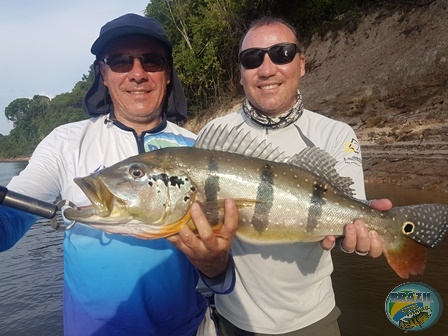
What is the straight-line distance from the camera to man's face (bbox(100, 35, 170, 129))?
3.02 metres

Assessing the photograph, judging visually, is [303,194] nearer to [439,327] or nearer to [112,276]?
[112,276]

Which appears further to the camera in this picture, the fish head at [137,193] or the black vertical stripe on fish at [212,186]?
the black vertical stripe on fish at [212,186]

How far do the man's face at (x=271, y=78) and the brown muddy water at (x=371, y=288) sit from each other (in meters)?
3.71

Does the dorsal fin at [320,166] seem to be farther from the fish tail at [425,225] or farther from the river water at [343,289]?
the river water at [343,289]

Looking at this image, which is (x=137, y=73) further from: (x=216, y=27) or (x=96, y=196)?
(x=216, y=27)

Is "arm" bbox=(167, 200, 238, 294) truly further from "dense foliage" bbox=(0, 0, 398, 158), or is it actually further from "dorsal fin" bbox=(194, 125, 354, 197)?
"dense foliage" bbox=(0, 0, 398, 158)

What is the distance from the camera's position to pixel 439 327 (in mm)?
5129

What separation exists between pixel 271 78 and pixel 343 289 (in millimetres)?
4626

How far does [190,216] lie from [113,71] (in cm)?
141

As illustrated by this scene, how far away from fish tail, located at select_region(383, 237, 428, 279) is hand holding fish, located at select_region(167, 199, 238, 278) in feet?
3.75

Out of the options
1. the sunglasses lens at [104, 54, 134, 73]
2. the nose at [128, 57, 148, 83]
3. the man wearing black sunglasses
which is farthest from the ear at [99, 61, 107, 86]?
the man wearing black sunglasses

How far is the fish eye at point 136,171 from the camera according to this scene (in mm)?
2461

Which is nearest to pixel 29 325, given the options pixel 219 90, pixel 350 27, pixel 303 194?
pixel 303 194

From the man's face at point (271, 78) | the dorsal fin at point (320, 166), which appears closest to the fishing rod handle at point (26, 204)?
the dorsal fin at point (320, 166)
